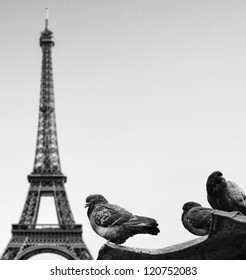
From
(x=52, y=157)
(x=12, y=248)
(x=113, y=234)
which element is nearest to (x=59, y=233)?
(x=12, y=248)

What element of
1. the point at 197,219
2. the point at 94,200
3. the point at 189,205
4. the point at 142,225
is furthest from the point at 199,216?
the point at 94,200

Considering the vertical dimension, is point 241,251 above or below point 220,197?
below

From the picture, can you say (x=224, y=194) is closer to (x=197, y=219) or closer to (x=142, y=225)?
(x=197, y=219)

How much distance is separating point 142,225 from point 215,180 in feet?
2.73

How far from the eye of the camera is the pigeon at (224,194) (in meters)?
5.79

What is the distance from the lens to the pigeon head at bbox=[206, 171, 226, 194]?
5859mm

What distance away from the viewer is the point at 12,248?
178 feet

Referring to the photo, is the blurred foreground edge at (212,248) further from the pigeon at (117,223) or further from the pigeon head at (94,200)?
the pigeon head at (94,200)

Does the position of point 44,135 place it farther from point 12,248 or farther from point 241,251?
point 241,251

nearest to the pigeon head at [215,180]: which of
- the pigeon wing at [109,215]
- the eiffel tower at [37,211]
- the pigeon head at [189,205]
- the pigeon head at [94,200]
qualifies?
the pigeon head at [189,205]

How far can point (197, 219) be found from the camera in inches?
223

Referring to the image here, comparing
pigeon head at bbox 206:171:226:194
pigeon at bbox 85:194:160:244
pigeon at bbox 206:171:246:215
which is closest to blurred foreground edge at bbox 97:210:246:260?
pigeon at bbox 85:194:160:244
